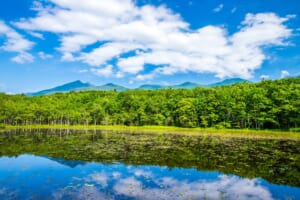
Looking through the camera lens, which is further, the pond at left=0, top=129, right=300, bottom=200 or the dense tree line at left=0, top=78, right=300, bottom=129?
the dense tree line at left=0, top=78, right=300, bottom=129

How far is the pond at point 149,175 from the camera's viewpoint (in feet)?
49.5

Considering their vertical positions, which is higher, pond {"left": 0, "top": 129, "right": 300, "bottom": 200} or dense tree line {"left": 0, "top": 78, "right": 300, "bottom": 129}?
dense tree line {"left": 0, "top": 78, "right": 300, "bottom": 129}

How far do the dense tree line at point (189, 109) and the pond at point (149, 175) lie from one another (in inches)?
1501

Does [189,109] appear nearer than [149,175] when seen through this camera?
No

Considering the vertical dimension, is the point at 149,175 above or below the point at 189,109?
below

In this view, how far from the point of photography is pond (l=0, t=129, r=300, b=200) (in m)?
15.1

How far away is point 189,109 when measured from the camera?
79.0 meters

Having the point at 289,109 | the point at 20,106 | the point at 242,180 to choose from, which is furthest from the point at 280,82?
the point at 20,106

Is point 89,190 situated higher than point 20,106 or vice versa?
point 20,106

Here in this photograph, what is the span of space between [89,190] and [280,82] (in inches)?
2987

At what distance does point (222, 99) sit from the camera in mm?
74812

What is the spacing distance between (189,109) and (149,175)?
60.6 meters

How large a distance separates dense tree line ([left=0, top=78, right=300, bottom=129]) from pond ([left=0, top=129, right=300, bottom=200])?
125 feet

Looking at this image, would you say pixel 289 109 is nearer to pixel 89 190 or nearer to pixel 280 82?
pixel 280 82
